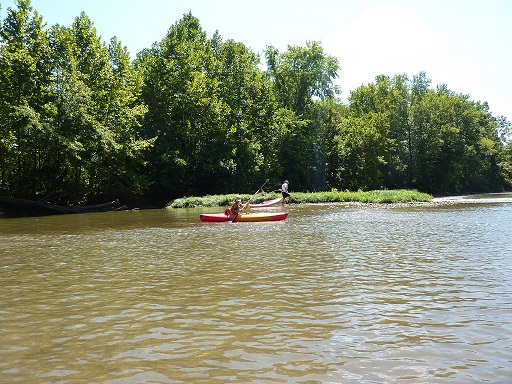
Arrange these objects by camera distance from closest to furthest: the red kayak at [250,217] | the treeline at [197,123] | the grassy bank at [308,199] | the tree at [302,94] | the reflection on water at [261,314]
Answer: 1. the reflection on water at [261,314]
2. the red kayak at [250,217]
3. the treeline at [197,123]
4. the grassy bank at [308,199]
5. the tree at [302,94]

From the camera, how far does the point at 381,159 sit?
6191cm

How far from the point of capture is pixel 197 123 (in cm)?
5031

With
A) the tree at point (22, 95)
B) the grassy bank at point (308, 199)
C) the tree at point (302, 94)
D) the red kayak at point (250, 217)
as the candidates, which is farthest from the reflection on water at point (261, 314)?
the tree at point (302, 94)

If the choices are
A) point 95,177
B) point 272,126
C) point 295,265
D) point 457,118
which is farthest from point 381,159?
point 295,265

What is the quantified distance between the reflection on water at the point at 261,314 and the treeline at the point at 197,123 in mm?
26644

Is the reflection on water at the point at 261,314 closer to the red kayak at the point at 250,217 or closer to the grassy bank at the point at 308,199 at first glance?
the red kayak at the point at 250,217

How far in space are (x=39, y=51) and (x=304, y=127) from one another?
35.0m

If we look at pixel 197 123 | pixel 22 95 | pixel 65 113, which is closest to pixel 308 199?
pixel 197 123

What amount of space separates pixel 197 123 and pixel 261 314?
147 feet

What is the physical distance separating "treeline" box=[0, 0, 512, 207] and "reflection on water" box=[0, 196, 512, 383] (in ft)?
87.4

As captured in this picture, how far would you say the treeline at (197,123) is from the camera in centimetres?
3716

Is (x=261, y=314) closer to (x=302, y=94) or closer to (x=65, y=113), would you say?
(x=65, y=113)

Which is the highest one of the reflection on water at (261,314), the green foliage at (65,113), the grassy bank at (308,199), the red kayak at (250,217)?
the green foliage at (65,113)

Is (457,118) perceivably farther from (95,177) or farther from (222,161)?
(95,177)
